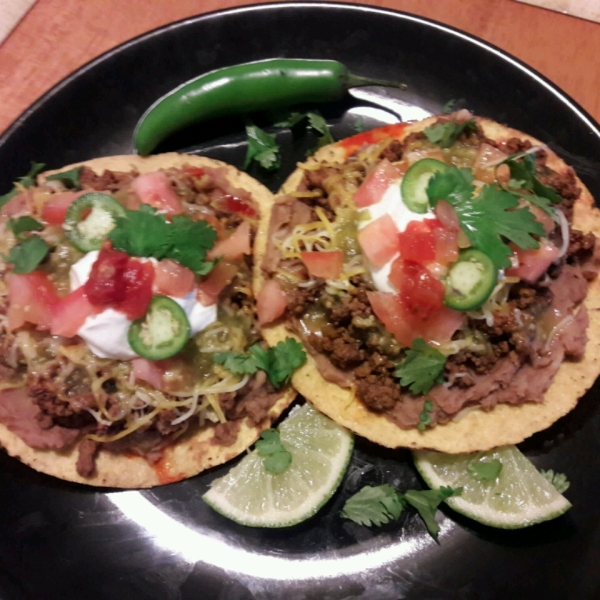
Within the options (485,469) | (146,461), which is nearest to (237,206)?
(146,461)

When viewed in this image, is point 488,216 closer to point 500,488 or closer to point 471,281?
point 471,281

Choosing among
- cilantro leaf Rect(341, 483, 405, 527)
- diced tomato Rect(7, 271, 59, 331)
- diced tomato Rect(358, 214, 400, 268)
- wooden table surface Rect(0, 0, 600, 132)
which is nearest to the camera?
diced tomato Rect(358, 214, 400, 268)

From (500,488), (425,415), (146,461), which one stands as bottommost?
(146,461)

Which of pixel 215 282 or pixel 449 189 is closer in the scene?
pixel 449 189

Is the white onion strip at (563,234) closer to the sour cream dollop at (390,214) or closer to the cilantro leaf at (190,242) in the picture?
the sour cream dollop at (390,214)

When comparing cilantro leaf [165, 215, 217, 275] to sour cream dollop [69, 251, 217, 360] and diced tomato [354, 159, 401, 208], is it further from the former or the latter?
diced tomato [354, 159, 401, 208]

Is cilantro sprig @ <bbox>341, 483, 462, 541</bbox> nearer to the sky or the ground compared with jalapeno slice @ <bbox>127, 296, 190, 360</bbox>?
nearer to the ground

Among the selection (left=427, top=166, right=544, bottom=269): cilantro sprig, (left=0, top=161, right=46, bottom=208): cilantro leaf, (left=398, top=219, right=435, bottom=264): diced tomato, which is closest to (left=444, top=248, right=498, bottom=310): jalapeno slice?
(left=427, top=166, right=544, bottom=269): cilantro sprig

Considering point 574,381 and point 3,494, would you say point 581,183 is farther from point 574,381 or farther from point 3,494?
point 3,494
